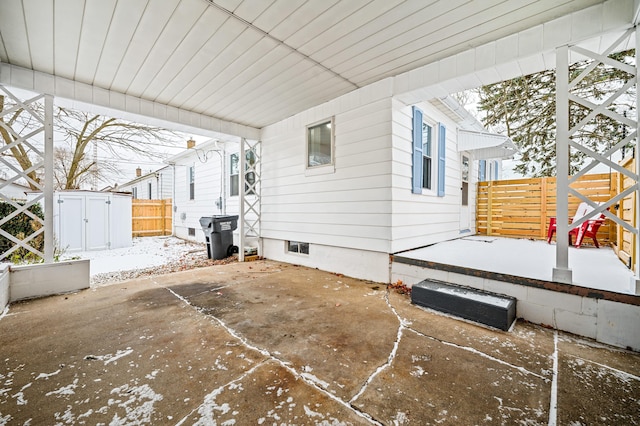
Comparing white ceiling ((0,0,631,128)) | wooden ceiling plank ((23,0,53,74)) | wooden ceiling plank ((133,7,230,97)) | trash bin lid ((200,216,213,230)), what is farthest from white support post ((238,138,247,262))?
wooden ceiling plank ((23,0,53,74))

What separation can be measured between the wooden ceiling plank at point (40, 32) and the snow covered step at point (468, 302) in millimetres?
4941

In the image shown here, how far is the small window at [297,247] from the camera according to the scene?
5574 mm

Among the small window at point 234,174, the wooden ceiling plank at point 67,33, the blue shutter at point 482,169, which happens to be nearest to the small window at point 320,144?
the small window at point 234,174

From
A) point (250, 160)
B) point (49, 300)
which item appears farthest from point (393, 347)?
point (250, 160)

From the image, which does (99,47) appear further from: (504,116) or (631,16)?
(504,116)

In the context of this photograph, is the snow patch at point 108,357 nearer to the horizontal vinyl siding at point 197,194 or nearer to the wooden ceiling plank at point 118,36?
the wooden ceiling plank at point 118,36

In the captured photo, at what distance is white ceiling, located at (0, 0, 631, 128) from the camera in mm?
2449

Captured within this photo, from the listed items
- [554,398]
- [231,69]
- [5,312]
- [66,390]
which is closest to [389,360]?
[554,398]

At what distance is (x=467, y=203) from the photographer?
7180 mm

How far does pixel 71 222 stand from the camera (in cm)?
752

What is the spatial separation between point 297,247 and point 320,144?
91.3 inches

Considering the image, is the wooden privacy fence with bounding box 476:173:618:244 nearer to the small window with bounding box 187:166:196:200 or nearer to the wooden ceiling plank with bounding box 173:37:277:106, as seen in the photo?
the wooden ceiling plank with bounding box 173:37:277:106

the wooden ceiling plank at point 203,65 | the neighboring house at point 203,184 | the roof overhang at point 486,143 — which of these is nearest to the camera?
the wooden ceiling plank at point 203,65

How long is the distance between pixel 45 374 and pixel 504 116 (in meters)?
13.4
